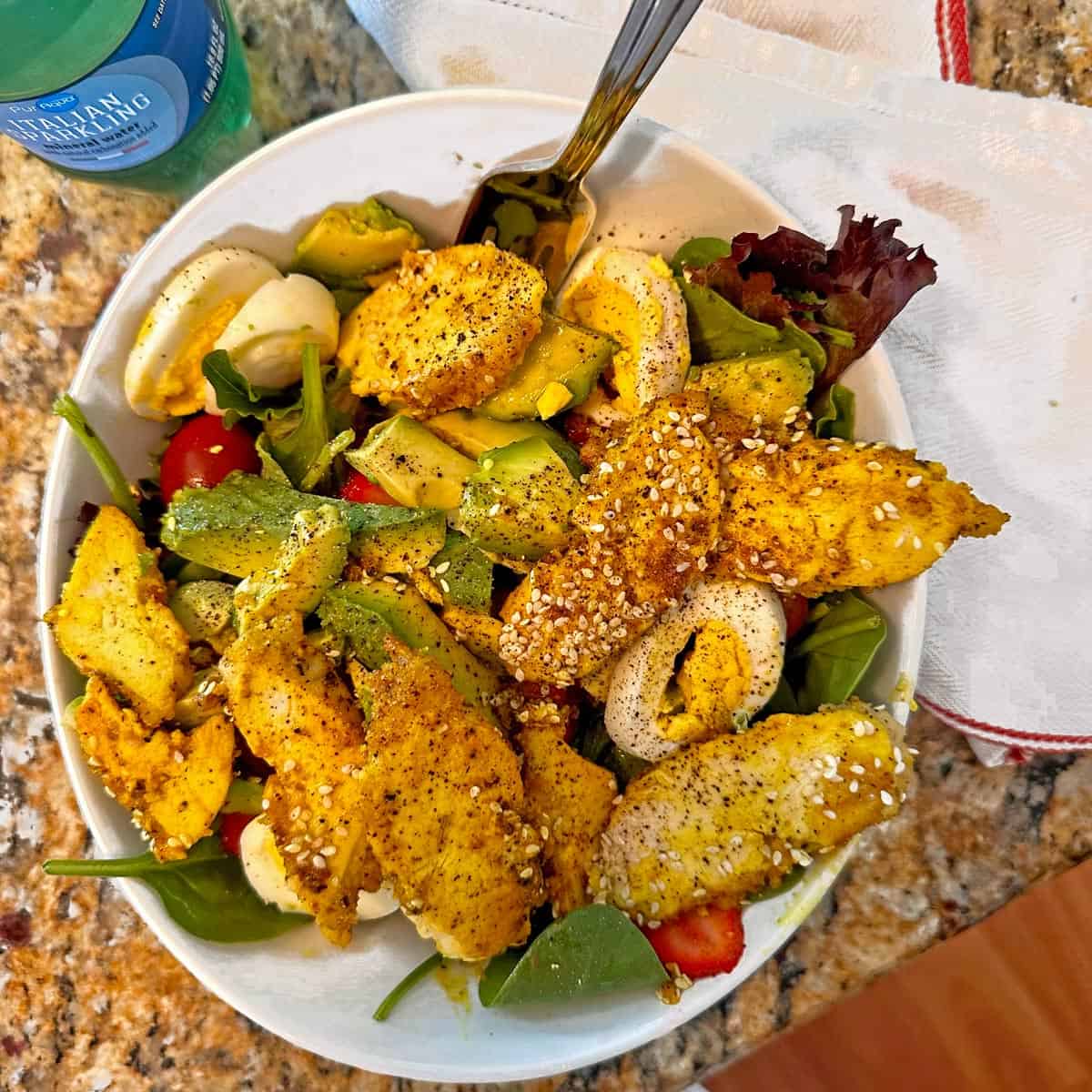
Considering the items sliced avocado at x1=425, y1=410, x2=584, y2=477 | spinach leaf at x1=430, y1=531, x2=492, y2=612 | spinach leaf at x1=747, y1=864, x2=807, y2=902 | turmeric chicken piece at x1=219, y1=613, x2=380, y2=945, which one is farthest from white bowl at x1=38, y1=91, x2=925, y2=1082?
spinach leaf at x1=430, y1=531, x2=492, y2=612

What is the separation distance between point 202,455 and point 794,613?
69 cm

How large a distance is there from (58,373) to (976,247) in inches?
46.7

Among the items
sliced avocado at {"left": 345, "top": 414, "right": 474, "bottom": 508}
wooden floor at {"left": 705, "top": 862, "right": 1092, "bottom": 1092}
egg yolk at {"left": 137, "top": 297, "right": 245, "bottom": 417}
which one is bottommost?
wooden floor at {"left": 705, "top": 862, "right": 1092, "bottom": 1092}

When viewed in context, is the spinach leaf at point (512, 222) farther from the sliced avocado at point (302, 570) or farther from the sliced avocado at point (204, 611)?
the sliced avocado at point (204, 611)

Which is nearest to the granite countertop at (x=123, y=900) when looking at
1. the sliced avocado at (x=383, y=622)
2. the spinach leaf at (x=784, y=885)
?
the spinach leaf at (x=784, y=885)

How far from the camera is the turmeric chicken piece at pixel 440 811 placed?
37.1 inches

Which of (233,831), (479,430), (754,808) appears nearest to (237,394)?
(479,430)

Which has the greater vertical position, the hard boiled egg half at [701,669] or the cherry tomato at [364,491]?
the cherry tomato at [364,491]

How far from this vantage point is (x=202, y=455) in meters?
1.09

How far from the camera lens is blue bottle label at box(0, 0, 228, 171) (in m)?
0.87

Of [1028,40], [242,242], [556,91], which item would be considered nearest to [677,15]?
[556,91]

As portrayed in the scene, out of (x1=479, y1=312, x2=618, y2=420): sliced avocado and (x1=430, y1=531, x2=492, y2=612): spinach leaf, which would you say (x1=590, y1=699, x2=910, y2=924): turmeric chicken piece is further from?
(x1=479, y1=312, x2=618, y2=420): sliced avocado

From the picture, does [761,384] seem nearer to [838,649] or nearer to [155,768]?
[838,649]

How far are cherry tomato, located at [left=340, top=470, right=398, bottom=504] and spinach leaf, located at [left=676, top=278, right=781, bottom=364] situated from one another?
0.39 meters
